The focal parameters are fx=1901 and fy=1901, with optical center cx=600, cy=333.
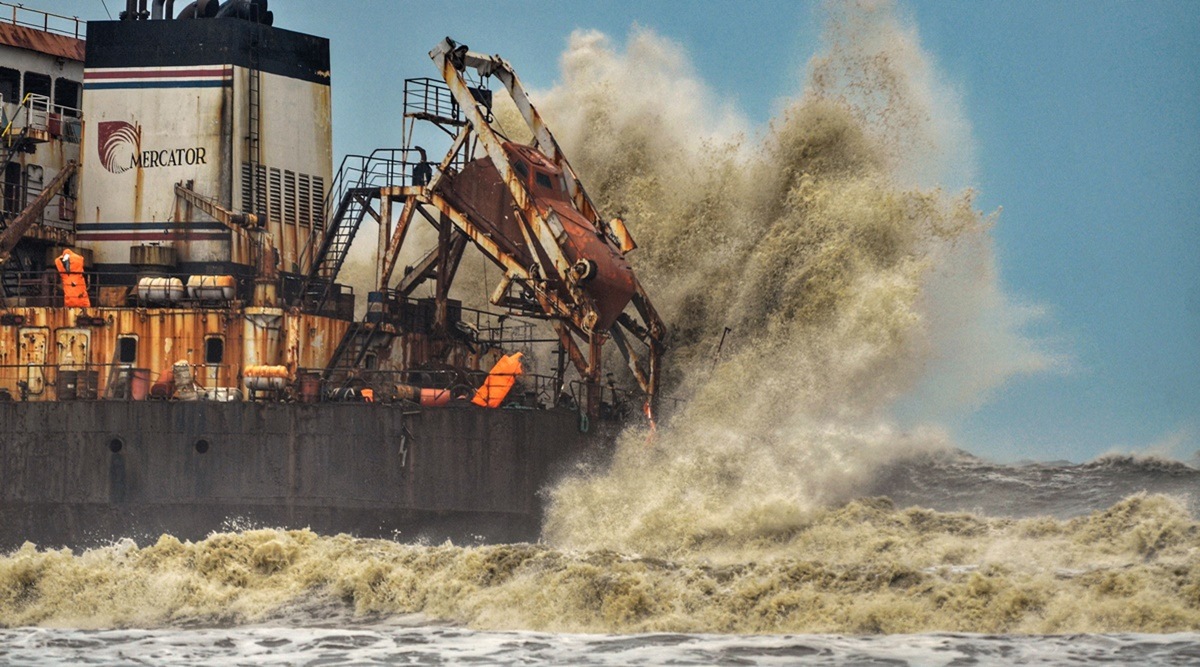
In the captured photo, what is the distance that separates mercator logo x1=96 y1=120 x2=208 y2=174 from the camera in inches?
1302

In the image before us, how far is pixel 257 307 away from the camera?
3086 cm

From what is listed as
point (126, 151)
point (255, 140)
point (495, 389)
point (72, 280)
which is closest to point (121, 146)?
point (126, 151)

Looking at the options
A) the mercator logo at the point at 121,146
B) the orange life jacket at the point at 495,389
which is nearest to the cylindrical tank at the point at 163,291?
the mercator logo at the point at 121,146

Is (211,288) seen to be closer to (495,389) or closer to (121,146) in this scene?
(121,146)

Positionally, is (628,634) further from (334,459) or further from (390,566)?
(334,459)

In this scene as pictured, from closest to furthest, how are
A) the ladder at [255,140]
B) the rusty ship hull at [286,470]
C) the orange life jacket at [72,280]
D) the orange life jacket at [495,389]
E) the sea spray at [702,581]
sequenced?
the sea spray at [702,581], the rusty ship hull at [286,470], the orange life jacket at [495,389], the orange life jacket at [72,280], the ladder at [255,140]

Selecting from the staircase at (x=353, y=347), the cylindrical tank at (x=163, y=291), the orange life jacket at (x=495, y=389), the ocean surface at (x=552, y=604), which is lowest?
the ocean surface at (x=552, y=604)

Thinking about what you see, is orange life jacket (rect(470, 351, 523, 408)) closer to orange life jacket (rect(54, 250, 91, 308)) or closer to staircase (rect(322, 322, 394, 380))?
staircase (rect(322, 322, 394, 380))

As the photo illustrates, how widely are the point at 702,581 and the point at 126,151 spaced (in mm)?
15480

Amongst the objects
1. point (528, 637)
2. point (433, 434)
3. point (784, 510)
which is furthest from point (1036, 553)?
point (433, 434)

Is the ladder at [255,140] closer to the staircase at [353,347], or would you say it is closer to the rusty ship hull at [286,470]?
the staircase at [353,347]

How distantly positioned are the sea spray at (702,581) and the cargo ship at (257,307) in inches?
51.4

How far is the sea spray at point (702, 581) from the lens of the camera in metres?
20.9

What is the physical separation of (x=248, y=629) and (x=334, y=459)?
22.6ft
